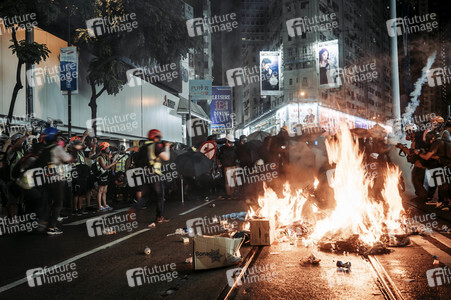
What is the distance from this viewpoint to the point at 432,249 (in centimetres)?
573

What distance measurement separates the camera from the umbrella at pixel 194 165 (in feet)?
45.2

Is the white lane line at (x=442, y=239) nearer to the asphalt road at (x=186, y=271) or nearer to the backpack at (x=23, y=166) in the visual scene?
the asphalt road at (x=186, y=271)

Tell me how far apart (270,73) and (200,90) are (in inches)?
1005

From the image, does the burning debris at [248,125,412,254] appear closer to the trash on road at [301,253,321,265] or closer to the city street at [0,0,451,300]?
the city street at [0,0,451,300]

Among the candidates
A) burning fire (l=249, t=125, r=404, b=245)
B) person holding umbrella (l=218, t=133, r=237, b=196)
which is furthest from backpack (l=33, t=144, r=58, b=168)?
person holding umbrella (l=218, t=133, r=237, b=196)

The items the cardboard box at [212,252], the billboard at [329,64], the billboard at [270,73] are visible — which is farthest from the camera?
the billboard at [270,73]

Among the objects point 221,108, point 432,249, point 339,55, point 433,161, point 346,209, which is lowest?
point 432,249

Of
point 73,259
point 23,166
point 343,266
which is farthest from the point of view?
point 23,166

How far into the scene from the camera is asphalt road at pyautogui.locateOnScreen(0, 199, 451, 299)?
4051 mm

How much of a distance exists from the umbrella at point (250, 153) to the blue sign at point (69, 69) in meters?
8.25

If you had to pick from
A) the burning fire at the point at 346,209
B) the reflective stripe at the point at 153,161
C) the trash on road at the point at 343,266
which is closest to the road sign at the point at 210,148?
the reflective stripe at the point at 153,161

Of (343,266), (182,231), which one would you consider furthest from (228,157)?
(343,266)

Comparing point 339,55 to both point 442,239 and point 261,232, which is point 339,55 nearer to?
point 442,239

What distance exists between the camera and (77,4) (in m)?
16.5
